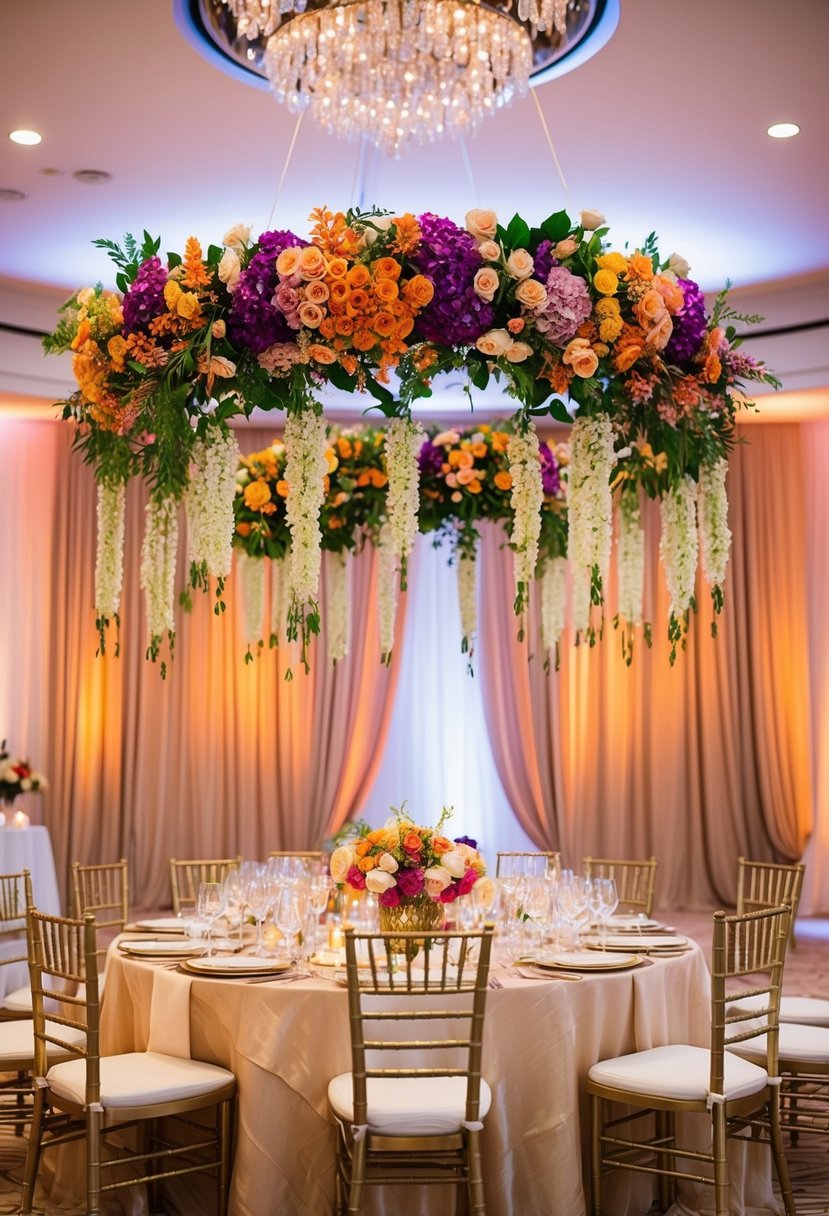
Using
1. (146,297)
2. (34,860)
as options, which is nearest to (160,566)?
(146,297)

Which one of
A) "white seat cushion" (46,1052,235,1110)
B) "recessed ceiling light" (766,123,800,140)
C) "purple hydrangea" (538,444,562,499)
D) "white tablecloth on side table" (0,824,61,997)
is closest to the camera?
"white seat cushion" (46,1052,235,1110)

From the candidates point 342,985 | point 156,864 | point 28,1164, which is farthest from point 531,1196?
point 156,864

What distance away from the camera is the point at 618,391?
3918 mm

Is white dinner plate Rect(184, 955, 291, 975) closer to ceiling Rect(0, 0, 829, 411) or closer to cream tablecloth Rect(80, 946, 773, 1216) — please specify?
cream tablecloth Rect(80, 946, 773, 1216)

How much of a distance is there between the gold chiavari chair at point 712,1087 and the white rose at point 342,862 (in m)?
1.03

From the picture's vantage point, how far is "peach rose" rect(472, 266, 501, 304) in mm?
3600

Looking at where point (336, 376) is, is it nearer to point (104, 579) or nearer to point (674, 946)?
point (104, 579)

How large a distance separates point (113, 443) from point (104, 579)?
0.60 m

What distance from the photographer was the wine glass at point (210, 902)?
4527 mm

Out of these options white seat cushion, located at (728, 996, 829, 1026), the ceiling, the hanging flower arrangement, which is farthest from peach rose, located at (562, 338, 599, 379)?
white seat cushion, located at (728, 996, 829, 1026)

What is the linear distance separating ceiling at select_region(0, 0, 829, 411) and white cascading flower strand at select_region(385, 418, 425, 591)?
1668mm

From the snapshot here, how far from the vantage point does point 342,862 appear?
15.1 feet

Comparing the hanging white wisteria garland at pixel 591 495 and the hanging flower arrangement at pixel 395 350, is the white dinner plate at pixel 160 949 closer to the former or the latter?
the hanging flower arrangement at pixel 395 350

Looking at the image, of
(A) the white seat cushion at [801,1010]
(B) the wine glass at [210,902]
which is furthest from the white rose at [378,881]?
(A) the white seat cushion at [801,1010]
